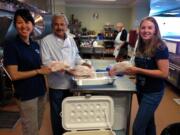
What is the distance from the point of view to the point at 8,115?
10.7 ft

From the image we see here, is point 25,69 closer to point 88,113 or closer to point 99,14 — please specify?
point 88,113

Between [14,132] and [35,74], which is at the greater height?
[35,74]

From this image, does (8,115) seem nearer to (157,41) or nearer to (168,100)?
(157,41)

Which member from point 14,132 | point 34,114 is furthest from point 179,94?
point 34,114

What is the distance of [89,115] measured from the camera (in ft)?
5.74

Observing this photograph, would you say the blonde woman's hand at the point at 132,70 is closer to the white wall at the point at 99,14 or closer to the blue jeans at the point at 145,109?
the blue jeans at the point at 145,109

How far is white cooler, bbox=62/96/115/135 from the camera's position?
67.1 inches

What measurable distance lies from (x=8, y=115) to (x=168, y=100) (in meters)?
2.80

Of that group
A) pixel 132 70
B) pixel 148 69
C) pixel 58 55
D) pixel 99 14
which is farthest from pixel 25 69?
pixel 99 14

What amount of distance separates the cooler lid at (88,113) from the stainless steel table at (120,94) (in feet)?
0.59

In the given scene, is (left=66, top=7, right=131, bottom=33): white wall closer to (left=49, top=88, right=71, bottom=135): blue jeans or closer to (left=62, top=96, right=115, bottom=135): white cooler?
(left=49, top=88, right=71, bottom=135): blue jeans

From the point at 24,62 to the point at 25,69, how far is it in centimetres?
6

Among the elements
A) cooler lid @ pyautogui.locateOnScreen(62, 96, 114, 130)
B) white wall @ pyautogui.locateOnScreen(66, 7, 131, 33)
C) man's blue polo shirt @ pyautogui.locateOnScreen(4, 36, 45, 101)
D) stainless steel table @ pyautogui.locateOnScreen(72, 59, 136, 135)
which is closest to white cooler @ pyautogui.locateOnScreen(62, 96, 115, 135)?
cooler lid @ pyautogui.locateOnScreen(62, 96, 114, 130)

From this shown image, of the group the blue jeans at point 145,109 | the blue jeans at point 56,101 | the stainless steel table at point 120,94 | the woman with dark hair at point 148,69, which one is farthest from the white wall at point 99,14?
the blue jeans at point 145,109
